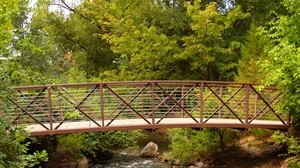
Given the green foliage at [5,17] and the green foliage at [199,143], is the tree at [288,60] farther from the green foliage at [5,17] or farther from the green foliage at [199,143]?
the green foliage at [5,17]

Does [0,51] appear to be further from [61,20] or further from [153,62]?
[61,20]

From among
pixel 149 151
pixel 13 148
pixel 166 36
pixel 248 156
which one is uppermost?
pixel 166 36

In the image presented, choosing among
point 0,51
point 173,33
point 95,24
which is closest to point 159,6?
point 173,33

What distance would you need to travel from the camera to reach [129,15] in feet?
50.1

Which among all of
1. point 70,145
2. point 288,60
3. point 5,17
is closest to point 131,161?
point 70,145

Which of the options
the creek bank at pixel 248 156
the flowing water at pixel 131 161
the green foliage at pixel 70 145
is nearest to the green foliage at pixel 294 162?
the creek bank at pixel 248 156

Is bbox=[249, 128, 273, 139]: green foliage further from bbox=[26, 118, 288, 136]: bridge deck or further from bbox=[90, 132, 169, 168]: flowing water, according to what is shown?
bbox=[90, 132, 169, 168]: flowing water

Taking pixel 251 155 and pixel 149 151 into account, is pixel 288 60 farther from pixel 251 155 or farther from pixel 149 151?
pixel 149 151

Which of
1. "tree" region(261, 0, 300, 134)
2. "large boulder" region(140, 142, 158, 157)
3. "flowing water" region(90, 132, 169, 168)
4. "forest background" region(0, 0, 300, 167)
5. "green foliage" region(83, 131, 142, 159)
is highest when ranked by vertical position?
"forest background" region(0, 0, 300, 167)

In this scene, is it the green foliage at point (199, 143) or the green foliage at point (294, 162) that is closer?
the green foliage at point (294, 162)

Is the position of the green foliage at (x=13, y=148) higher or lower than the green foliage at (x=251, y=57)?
lower

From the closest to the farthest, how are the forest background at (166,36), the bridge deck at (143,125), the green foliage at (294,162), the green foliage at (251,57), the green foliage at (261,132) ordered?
1. the green foliage at (294,162)
2. the bridge deck at (143,125)
3. the green foliage at (261,132)
4. the green foliage at (251,57)
5. the forest background at (166,36)

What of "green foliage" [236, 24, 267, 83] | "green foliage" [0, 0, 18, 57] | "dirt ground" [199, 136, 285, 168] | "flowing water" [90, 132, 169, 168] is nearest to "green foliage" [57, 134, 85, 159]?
"flowing water" [90, 132, 169, 168]

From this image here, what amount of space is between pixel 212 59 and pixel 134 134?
382 centimetres
